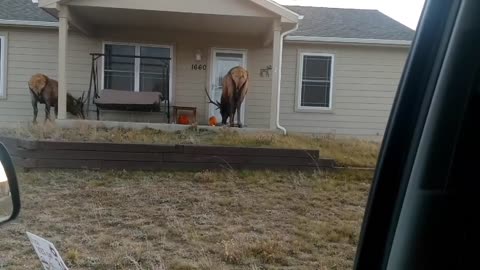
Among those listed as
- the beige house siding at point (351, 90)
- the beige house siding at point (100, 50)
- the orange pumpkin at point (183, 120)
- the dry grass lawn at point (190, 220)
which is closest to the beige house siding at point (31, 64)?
the beige house siding at point (100, 50)

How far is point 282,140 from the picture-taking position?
977 centimetres

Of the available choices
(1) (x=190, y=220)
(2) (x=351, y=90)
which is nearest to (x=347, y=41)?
(2) (x=351, y=90)

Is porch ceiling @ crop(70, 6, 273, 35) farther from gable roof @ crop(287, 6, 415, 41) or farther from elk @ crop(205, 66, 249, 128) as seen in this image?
gable roof @ crop(287, 6, 415, 41)

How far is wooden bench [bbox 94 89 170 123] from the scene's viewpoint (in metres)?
11.6

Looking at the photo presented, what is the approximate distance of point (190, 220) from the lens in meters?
5.62

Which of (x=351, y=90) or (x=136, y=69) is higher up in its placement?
(x=136, y=69)

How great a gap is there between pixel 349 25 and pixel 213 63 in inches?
165

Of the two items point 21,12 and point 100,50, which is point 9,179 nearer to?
point 100,50

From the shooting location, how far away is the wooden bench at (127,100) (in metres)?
11.6

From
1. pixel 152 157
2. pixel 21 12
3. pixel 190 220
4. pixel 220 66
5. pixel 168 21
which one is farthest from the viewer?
pixel 220 66

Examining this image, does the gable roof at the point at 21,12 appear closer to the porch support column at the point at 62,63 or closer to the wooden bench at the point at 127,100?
the porch support column at the point at 62,63

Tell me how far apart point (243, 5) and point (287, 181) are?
15.6ft

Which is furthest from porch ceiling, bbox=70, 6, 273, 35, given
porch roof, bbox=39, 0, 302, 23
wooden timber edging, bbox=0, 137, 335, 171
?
wooden timber edging, bbox=0, 137, 335, 171

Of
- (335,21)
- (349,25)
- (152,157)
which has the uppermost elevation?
(335,21)
